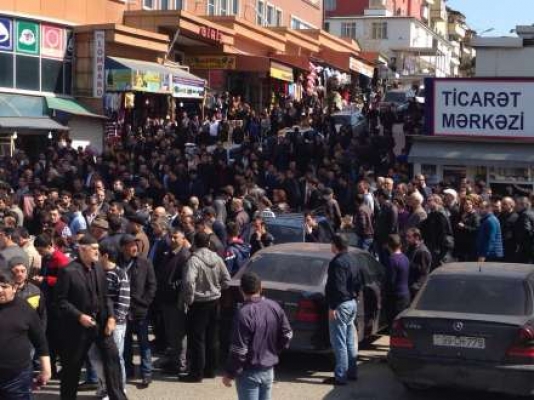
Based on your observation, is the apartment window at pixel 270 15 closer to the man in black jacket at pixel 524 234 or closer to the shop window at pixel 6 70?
the shop window at pixel 6 70

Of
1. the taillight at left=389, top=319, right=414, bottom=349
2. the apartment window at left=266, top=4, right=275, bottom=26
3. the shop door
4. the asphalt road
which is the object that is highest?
the apartment window at left=266, top=4, right=275, bottom=26

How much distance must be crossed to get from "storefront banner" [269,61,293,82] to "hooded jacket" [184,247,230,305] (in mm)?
29842

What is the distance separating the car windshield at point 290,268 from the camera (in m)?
10.9

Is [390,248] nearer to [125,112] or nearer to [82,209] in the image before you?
[82,209]

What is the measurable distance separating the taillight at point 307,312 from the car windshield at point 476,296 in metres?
1.25

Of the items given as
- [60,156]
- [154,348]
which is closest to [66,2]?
[60,156]

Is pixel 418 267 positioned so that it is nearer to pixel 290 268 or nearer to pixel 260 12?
pixel 290 268

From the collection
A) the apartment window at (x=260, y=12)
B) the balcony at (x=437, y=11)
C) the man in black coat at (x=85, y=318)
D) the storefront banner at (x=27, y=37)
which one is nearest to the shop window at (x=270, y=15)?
the apartment window at (x=260, y=12)

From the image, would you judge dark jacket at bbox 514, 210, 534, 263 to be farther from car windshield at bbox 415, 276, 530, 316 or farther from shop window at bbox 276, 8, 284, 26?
shop window at bbox 276, 8, 284, 26

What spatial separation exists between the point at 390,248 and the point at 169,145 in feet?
50.6

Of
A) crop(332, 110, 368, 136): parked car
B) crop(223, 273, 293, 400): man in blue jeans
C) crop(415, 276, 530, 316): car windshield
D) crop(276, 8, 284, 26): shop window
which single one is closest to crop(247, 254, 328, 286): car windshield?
crop(415, 276, 530, 316): car windshield

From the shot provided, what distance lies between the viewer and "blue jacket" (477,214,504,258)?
1331 cm

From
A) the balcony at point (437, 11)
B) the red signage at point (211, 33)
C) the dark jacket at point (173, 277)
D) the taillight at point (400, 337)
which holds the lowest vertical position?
the taillight at point (400, 337)

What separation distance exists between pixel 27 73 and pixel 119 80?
312 centimetres
